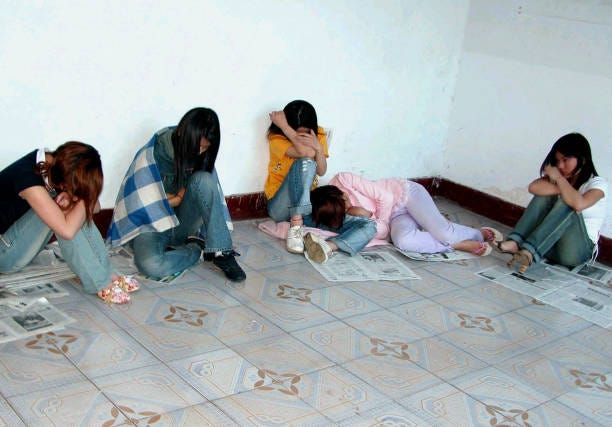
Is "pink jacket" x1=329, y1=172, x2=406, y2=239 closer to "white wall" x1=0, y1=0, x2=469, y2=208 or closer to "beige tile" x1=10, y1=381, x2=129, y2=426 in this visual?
"white wall" x1=0, y1=0, x2=469, y2=208

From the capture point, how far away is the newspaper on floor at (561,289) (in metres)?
2.91

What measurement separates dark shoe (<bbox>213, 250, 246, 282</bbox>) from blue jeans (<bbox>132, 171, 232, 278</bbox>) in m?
0.04

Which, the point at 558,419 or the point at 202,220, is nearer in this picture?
the point at 558,419

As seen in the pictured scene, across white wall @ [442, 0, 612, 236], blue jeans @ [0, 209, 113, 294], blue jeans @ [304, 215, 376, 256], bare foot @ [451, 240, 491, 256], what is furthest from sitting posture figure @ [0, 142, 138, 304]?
white wall @ [442, 0, 612, 236]

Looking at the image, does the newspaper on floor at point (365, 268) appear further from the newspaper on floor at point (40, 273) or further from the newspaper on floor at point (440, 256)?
the newspaper on floor at point (40, 273)

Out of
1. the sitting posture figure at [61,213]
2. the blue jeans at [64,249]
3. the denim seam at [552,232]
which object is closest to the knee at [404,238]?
the denim seam at [552,232]

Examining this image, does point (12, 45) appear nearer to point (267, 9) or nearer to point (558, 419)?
point (267, 9)

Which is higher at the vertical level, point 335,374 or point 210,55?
point 210,55

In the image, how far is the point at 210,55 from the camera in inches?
122

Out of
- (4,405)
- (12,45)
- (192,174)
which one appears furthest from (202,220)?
(4,405)

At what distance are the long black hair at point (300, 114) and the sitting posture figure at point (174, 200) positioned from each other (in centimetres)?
70

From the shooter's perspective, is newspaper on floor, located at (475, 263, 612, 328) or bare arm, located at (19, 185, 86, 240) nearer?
bare arm, located at (19, 185, 86, 240)

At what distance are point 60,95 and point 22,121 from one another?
0.19 m

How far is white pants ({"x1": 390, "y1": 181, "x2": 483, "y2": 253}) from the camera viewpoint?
335cm
